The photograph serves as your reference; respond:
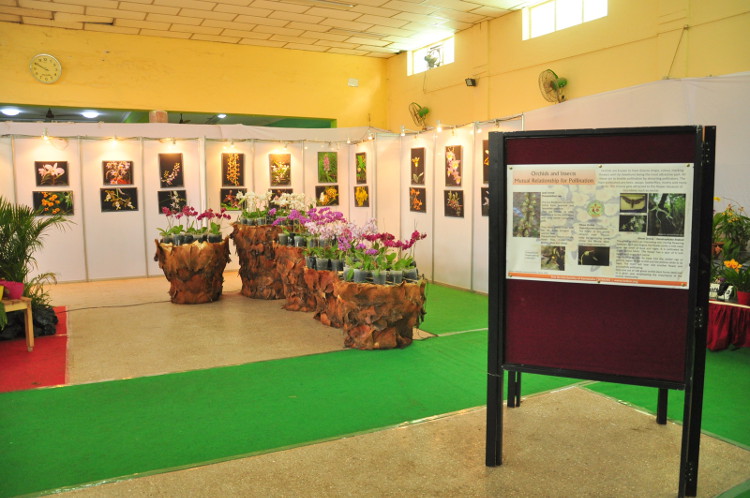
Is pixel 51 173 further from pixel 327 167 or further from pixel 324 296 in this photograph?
pixel 324 296

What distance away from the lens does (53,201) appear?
10.6m

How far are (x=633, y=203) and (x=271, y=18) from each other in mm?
9318

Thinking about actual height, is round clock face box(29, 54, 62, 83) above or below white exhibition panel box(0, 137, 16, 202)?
above

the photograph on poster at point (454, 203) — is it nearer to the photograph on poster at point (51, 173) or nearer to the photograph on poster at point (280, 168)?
the photograph on poster at point (280, 168)

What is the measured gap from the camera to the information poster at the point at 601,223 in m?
2.93

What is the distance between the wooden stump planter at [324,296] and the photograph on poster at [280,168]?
196 inches

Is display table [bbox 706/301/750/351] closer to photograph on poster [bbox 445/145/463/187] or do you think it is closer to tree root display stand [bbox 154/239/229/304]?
photograph on poster [bbox 445/145/463/187]

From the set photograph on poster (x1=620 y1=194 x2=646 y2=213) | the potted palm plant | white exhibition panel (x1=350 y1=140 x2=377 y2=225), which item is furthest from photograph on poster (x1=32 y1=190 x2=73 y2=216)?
photograph on poster (x1=620 y1=194 x2=646 y2=213)

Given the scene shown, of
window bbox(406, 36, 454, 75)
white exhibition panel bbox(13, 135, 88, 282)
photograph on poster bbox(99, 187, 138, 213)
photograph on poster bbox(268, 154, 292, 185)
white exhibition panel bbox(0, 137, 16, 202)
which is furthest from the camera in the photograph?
window bbox(406, 36, 454, 75)

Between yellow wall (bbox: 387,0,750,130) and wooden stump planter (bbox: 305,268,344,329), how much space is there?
5.19 metres

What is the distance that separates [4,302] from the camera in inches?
236

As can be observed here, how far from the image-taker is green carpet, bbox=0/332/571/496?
3707mm

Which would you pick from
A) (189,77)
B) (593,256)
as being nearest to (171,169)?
(189,77)

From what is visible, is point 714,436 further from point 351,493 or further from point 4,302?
point 4,302
